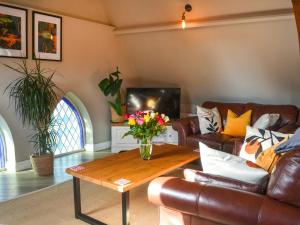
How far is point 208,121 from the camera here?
4.42 meters

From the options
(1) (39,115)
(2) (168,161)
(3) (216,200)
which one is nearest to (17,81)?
(1) (39,115)

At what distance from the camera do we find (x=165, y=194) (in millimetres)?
1810

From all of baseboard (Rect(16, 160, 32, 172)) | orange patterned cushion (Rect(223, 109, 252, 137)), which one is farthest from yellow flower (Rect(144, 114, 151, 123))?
baseboard (Rect(16, 160, 32, 172))

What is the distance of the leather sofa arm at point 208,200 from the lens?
5.07ft

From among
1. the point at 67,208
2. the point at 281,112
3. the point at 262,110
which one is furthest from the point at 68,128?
the point at 281,112

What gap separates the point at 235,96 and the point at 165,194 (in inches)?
142

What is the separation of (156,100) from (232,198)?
360 cm

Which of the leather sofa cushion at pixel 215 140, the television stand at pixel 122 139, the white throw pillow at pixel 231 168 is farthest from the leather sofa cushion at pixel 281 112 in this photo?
the white throw pillow at pixel 231 168

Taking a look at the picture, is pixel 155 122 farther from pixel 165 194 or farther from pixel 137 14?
pixel 137 14

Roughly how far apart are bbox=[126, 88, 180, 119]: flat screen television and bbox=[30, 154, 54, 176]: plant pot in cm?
180

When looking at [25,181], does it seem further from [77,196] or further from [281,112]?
[281,112]

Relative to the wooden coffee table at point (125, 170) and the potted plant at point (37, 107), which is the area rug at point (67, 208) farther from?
the potted plant at point (37, 107)

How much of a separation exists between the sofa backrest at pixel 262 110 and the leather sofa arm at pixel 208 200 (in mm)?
2742

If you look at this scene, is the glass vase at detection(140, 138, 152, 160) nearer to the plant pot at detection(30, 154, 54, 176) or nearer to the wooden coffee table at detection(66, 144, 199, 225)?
the wooden coffee table at detection(66, 144, 199, 225)
